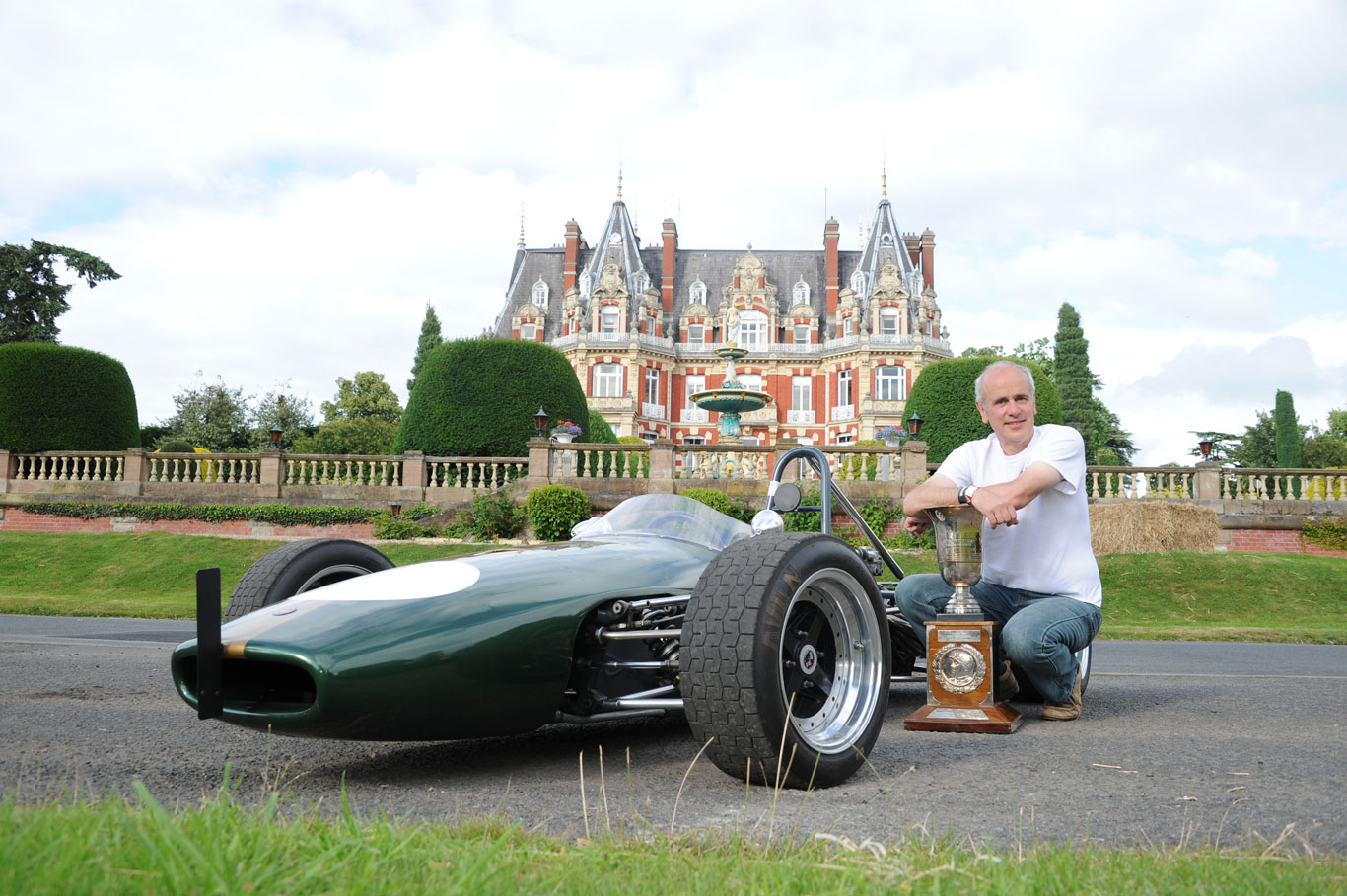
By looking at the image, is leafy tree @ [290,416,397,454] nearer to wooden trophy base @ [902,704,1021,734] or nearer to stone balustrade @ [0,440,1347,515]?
stone balustrade @ [0,440,1347,515]

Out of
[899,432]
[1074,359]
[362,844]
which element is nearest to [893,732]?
[362,844]

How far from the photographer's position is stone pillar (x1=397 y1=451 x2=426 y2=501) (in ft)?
75.3

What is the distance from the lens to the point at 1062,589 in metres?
4.49

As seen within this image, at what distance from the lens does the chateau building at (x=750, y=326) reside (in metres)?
60.2

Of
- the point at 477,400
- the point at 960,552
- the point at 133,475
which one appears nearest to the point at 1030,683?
the point at 960,552

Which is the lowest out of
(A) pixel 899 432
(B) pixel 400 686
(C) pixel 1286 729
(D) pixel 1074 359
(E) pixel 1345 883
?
(C) pixel 1286 729

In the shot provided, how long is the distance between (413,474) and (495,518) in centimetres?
345

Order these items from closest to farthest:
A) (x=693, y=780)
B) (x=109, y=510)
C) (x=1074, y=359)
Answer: (x=693, y=780), (x=109, y=510), (x=1074, y=359)

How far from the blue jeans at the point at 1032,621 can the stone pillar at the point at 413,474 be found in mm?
19529

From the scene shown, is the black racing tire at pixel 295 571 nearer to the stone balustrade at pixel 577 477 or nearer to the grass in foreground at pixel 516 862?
the grass in foreground at pixel 516 862

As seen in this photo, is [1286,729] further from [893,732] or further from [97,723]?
[97,723]

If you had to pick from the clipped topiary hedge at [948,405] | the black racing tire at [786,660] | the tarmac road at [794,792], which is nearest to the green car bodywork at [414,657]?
the tarmac road at [794,792]

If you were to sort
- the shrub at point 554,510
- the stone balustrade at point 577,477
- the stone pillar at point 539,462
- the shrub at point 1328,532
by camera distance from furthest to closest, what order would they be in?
the stone pillar at point 539,462
the stone balustrade at point 577,477
the shrub at point 1328,532
the shrub at point 554,510

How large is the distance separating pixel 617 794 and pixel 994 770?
131 centimetres
